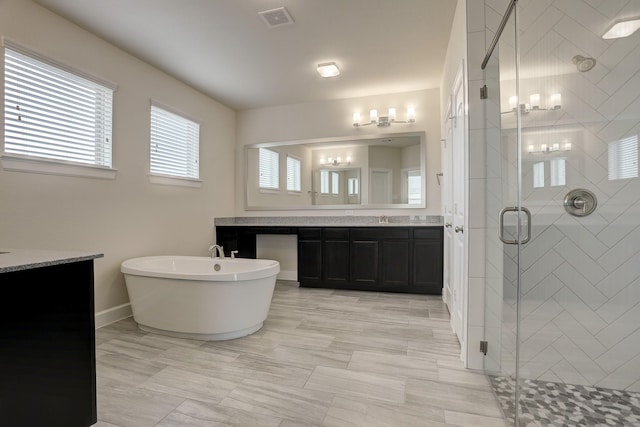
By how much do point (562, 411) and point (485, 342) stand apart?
1.61 feet

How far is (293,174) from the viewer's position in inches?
190

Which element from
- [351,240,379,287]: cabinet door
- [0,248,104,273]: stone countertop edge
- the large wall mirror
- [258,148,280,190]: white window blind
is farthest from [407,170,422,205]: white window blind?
[0,248,104,273]: stone countertop edge

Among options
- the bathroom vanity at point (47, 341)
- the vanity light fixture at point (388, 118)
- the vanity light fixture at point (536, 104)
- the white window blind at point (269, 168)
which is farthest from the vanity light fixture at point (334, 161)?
the bathroom vanity at point (47, 341)

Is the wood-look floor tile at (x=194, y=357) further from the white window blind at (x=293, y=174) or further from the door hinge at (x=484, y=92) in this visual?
the white window blind at (x=293, y=174)

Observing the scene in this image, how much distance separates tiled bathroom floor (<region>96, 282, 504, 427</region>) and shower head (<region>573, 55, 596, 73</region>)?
5.99 feet

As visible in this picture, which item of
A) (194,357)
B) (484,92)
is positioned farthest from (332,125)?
(194,357)

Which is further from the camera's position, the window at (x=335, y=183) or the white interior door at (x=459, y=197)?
the window at (x=335, y=183)

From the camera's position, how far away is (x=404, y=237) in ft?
13.0

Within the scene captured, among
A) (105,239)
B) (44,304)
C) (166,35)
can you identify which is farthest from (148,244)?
(44,304)

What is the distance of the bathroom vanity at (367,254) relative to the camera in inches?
153

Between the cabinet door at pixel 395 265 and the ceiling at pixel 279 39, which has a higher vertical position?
the ceiling at pixel 279 39

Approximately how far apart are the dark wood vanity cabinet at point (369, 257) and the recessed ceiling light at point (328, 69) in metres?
1.92

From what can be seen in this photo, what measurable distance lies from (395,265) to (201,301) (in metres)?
2.42

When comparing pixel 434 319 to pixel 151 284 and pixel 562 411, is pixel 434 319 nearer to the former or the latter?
pixel 562 411
